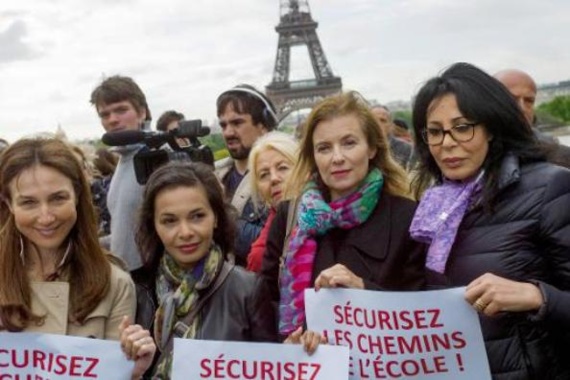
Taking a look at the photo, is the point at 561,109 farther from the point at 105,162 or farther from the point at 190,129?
the point at 190,129

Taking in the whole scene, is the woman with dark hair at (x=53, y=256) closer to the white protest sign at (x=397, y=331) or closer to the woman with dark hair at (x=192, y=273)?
the woman with dark hair at (x=192, y=273)

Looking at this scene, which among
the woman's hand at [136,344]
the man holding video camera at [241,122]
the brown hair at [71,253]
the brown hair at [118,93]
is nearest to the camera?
the woman's hand at [136,344]

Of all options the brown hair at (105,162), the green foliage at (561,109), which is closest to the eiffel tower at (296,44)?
the green foliage at (561,109)

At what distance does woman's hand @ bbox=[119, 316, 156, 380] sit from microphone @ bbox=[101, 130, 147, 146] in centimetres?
152

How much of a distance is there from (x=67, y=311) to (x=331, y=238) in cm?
122

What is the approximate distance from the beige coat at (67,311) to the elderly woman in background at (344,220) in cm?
68

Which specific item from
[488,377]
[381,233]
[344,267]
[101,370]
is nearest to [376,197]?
[381,233]

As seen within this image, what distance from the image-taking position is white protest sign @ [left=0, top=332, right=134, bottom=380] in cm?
319

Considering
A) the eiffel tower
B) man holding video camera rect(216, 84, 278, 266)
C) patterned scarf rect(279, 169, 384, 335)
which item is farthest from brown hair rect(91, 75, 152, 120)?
the eiffel tower

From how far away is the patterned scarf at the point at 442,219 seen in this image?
3.11 meters

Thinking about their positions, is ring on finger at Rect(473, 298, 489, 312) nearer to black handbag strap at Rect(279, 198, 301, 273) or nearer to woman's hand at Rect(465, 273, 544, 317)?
woman's hand at Rect(465, 273, 544, 317)

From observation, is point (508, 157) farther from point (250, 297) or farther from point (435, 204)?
point (250, 297)

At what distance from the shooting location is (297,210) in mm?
3605

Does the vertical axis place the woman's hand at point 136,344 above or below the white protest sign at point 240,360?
above
